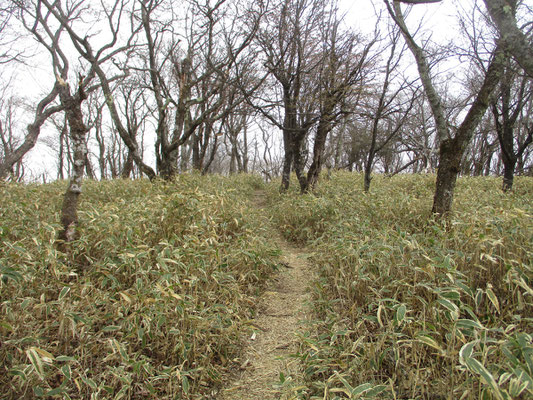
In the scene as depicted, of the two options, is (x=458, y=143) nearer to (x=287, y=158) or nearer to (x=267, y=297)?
(x=267, y=297)

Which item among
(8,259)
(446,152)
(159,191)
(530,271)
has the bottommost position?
(530,271)

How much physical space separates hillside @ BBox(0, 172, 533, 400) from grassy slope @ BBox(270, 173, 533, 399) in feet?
0.05

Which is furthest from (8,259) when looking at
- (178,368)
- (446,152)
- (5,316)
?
(446,152)

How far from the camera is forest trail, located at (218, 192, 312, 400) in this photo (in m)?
2.29

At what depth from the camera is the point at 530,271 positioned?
260 cm

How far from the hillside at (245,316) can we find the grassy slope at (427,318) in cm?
1

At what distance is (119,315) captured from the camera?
94.9 inches

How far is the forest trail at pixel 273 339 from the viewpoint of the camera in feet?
7.52

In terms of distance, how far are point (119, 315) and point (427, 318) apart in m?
2.50

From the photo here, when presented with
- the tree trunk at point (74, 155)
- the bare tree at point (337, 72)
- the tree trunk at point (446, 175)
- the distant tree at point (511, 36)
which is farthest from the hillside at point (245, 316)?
the bare tree at point (337, 72)

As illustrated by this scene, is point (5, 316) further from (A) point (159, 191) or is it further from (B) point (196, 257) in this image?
(A) point (159, 191)

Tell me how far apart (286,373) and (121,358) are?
128cm

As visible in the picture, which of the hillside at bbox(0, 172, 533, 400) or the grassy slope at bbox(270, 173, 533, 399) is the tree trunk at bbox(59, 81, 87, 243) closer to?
the hillside at bbox(0, 172, 533, 400)

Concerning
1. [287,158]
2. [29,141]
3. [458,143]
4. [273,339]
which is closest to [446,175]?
[458,143]
